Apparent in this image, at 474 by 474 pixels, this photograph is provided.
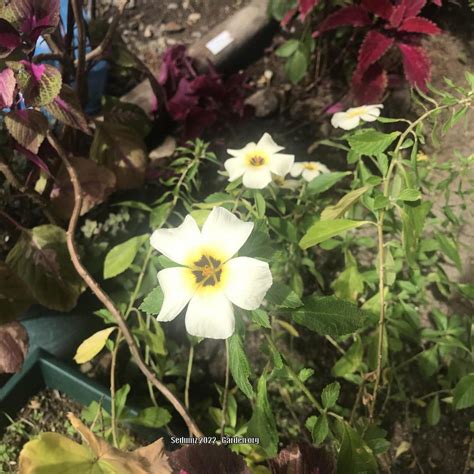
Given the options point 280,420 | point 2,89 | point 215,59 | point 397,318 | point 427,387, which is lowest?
point 427,387

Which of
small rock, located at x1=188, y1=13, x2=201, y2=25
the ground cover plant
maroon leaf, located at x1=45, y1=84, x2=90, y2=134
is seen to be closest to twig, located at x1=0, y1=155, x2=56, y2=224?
the ground cover plant

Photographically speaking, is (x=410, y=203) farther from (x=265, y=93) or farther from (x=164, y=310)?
(x=265, y=93)

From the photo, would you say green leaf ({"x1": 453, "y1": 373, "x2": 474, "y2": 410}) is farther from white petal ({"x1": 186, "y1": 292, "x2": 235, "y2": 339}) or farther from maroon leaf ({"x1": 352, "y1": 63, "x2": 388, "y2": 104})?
maroon leaf ({"x1": 352, "y1": 63, "x2": 388, "y2": 104})

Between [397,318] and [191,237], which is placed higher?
[191,237]

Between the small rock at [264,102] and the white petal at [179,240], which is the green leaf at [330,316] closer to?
the white petal at [179,240]

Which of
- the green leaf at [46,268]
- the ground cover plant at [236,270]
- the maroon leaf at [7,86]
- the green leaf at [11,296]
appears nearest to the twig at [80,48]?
the ground cover plant at [236,270]

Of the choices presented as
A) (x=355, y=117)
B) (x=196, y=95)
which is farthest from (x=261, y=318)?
(x=196, y=95)

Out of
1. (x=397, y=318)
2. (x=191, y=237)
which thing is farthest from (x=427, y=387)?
(x=191, y=237)
